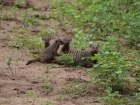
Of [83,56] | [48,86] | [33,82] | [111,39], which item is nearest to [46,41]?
[83,56]

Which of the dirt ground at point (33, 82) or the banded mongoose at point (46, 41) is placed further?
the banded mongoose at point (46, 41)

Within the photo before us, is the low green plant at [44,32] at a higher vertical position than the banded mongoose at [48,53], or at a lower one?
higher

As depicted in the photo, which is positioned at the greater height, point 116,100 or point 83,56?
point 83,56

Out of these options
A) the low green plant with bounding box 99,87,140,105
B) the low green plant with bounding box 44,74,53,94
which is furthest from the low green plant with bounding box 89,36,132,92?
the low green plant with bounding box 44,74,53,94

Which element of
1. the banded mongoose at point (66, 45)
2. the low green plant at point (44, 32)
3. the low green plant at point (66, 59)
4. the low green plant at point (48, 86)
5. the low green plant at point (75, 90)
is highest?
the low green plant at point (44, 32)

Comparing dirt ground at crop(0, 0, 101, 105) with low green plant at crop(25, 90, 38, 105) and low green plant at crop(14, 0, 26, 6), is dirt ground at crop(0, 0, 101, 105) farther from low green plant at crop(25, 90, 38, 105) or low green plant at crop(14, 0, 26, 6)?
low green plant at crop(14, 0, 26, 6)

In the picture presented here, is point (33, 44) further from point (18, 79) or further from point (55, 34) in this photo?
point (18, 79)

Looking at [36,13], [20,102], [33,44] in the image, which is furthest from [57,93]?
[36,13]

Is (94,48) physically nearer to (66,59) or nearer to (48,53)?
(66,59)

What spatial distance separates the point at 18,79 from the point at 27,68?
2.40ft

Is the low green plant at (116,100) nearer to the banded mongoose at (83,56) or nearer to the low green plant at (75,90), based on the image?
the low green plant at (75,90)

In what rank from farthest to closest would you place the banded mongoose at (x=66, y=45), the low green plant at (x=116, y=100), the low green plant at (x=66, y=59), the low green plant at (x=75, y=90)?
the banded mongoose at (x=66, y=45), the low green plant at (x=66, y=59), the low green plant at (x=75, y=90), the low green plant at (x=116, y=100)

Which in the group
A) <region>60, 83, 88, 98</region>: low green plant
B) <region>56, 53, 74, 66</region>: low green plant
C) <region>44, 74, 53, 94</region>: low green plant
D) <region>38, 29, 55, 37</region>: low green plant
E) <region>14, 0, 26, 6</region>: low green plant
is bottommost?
<region>60, 83, 88, 98</region>: low green plant

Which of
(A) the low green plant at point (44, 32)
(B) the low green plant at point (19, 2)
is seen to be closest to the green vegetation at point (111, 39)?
(A) the low green plant at point (44, 32)
